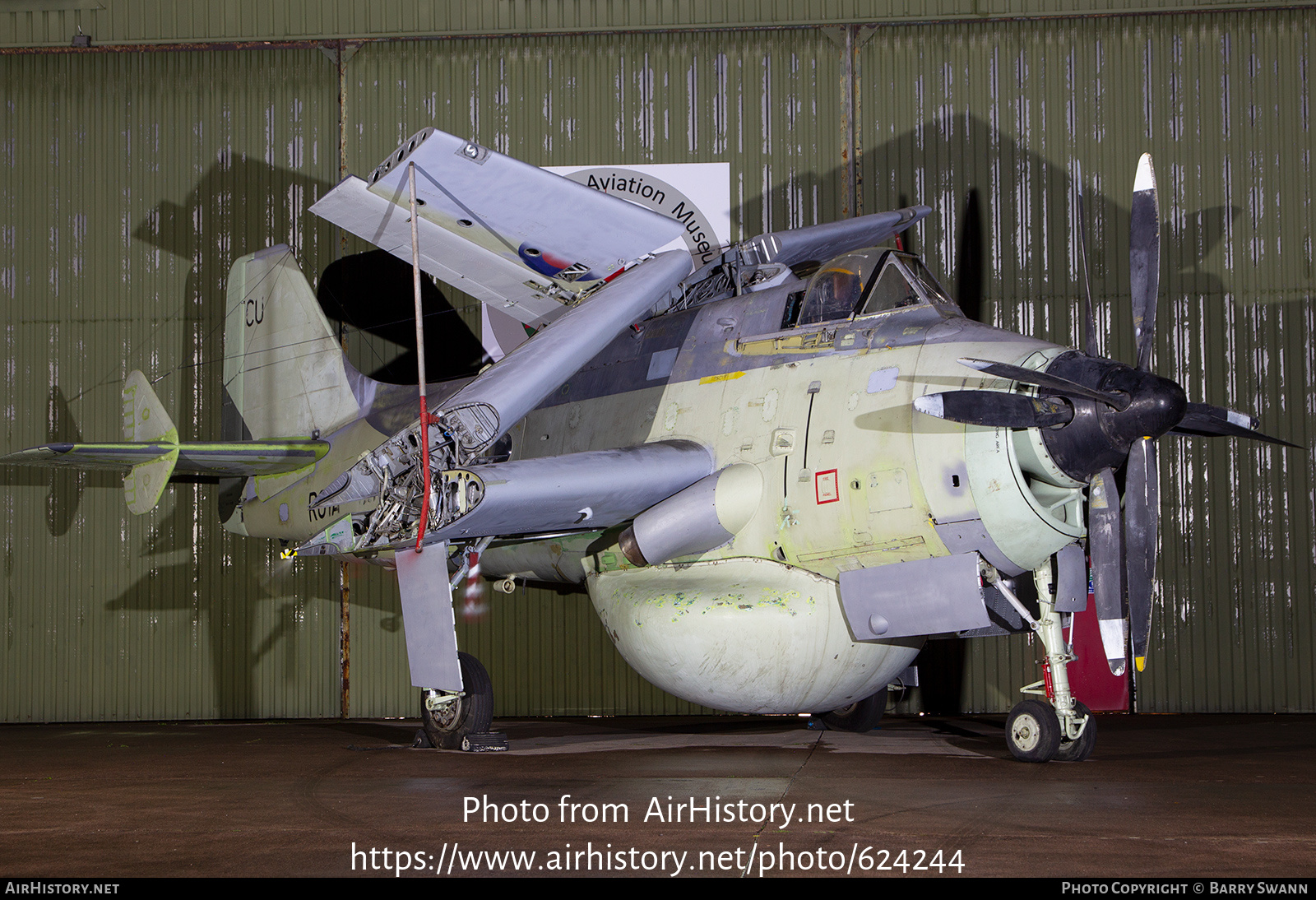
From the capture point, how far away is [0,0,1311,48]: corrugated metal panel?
1634cm

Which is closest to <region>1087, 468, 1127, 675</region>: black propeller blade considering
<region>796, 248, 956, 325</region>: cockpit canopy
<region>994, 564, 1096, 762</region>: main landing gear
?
<region>994, 564, 1096, 762</region>: main landing gear

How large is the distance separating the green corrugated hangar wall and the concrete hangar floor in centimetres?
417

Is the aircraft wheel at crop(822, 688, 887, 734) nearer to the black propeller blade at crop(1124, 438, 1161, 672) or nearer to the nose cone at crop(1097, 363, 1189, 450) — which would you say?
the black propeller blade at crop(1124, 438, 1161, 672)

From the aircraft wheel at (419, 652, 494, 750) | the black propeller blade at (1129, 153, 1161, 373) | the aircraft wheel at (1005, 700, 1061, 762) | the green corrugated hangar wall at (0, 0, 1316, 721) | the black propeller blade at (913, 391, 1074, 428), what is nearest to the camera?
the black propeller blade at (913, 391, 1074, 428)

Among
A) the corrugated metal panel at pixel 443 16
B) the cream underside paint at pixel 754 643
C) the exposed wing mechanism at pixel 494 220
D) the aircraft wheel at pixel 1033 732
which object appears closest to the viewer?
the aircraft wheel at pixel 1033 732

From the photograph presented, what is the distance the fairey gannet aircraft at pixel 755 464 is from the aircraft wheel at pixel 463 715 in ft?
0.10

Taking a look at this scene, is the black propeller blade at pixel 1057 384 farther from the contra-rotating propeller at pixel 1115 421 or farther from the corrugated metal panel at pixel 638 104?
the corrugated metal panel at pixel 638 104

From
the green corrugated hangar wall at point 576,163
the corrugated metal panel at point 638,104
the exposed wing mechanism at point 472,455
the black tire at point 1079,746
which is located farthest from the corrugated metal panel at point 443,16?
the black tire at point 1079,746

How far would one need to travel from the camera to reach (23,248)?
56.5ft

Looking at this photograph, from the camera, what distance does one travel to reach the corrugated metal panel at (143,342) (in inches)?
643

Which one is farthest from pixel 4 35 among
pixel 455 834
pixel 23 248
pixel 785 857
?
pixel 785 857

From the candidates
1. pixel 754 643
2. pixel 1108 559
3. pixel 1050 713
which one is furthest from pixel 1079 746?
pixel 754 643

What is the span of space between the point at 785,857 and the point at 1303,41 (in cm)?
1591

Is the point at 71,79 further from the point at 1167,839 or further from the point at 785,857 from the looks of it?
the point at 1167,839
